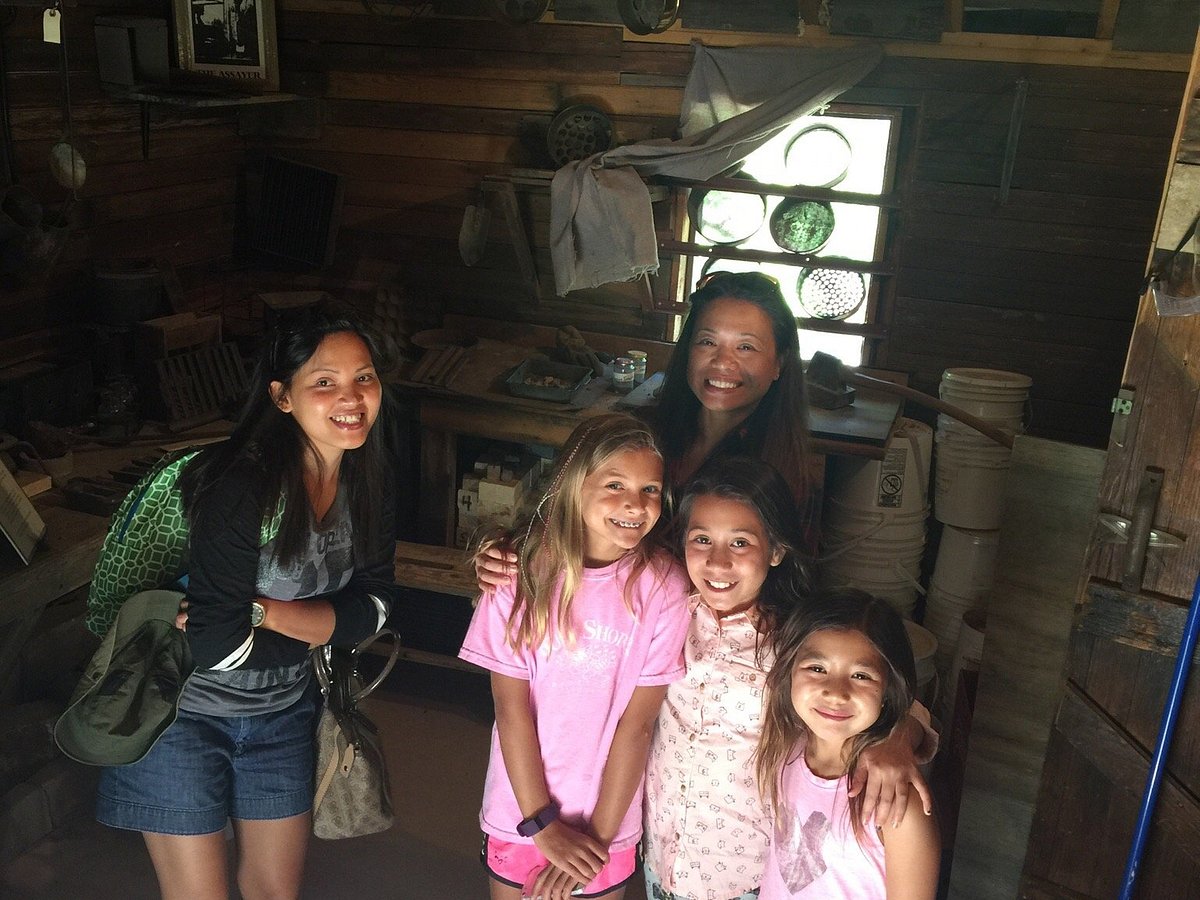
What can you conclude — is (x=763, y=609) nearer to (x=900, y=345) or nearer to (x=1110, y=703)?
(x=1110, y=703)

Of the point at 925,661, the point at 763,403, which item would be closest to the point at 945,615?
the point at 925,661

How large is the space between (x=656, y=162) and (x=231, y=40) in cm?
228

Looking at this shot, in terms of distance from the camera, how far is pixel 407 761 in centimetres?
446

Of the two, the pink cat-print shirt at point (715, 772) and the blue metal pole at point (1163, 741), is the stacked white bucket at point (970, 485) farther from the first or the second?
the pink cat-print shirt at point (715, 772)

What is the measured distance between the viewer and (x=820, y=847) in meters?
2.25

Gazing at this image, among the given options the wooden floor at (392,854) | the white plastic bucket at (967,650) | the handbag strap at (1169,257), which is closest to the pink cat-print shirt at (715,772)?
the handbag strap at (1169,257)

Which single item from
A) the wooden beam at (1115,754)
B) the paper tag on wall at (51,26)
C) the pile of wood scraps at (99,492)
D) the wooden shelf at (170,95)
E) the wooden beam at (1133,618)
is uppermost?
the paper tag on wall at (51,26)

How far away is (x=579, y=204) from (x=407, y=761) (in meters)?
2.62

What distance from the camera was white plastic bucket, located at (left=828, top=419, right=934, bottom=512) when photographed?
535cm

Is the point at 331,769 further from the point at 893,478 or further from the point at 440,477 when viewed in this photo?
the point at 893,478

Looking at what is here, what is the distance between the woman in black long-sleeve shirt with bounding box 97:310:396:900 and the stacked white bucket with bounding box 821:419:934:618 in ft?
10.6

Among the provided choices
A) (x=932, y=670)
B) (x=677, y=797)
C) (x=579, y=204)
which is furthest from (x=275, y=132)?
(x=677, y=797)

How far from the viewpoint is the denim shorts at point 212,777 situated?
8.25 ft

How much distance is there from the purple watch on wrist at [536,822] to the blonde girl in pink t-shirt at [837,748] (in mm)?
522
